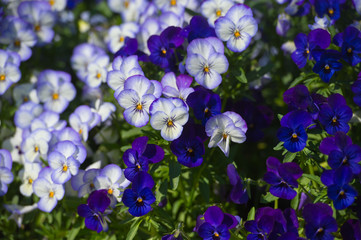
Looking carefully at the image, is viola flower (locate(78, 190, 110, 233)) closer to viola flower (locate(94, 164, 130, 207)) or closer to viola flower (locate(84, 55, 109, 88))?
viola flower (locate(94, 164, 130, 207))

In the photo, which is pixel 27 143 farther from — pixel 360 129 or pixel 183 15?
pixel 360 129

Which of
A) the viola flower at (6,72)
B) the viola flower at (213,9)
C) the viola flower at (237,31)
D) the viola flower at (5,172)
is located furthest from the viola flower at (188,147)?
the viola flower at (6,72)

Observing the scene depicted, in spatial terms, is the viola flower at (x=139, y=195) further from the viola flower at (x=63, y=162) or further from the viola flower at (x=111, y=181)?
the viola flower at (x=63, y=162)

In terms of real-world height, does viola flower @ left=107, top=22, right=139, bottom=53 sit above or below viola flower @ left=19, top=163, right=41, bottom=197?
above

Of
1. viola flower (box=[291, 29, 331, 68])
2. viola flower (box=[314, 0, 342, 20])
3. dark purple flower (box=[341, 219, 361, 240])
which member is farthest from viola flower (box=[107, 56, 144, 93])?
dark purple flower (box=[341, 219, 361, 240])

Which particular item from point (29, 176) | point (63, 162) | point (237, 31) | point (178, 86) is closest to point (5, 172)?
point (29, 176)

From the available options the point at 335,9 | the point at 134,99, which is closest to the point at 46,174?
the point at 134,99
